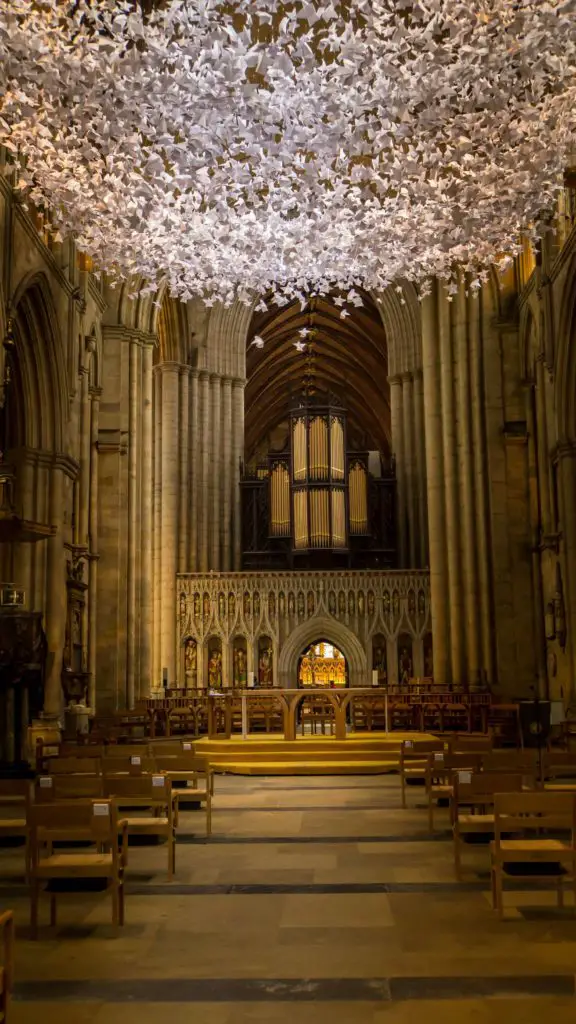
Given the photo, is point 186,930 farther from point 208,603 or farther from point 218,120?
point 208,603

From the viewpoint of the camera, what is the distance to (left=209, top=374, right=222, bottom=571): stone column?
2803 cm

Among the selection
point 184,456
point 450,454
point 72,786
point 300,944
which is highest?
point 184,456

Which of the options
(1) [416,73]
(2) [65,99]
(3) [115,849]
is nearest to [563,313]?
(1) [416,73]

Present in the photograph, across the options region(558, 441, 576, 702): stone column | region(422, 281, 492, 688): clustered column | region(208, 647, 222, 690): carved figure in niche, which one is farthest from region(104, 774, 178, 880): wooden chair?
region(208, 647, 222, 690): carved figure in niche

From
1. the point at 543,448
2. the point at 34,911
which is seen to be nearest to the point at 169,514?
the point at 543,448

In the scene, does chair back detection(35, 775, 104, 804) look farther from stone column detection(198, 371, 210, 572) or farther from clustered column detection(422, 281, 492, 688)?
stone column detection(198, 371, 210, 572)

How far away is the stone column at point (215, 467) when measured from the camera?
2803 centimetres

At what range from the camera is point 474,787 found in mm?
6129

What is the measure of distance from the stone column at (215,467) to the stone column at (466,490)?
9505 mm

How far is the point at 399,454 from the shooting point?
2931cm

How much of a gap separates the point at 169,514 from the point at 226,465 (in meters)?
2.87

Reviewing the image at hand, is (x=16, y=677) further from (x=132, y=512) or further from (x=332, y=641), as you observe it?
(x=332, y=641)

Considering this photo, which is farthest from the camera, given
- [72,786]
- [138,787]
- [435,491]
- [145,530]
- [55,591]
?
[145,530]

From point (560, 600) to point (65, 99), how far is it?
10.6 meters
